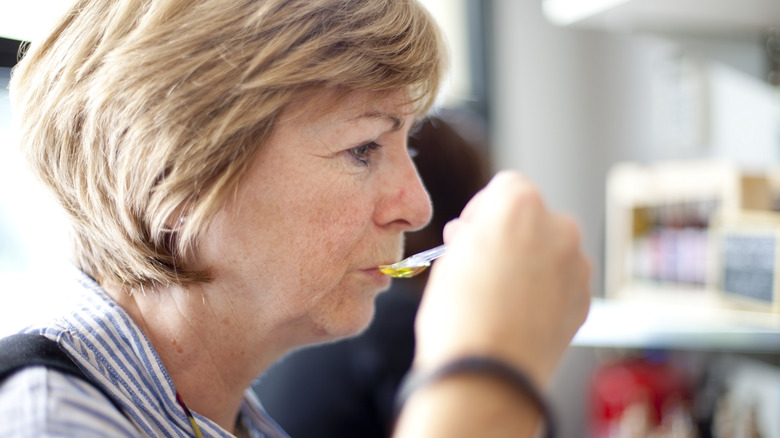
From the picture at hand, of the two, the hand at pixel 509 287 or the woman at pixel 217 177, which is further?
the woman at pixel 217 177

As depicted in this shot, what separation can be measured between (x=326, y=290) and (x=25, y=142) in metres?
0.40

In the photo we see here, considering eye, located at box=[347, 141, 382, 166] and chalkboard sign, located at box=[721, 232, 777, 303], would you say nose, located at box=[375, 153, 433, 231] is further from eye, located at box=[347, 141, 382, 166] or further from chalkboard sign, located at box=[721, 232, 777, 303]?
chalkboard sign, located at box=[721, 232, 777, 303]

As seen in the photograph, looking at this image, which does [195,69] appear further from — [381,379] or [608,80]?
[608,80]

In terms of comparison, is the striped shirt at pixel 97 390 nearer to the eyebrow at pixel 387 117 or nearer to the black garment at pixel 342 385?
Answer: the eyebrow at pixel 387 117

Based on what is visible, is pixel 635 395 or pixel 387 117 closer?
pixel 387 117

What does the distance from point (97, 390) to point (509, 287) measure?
1.27 feet

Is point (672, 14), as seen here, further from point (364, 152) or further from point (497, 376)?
point (497, 376)

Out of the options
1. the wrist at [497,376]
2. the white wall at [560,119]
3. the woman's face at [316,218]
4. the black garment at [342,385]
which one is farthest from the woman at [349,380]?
the white wall at [560,119]

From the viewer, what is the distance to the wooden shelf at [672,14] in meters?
1.32

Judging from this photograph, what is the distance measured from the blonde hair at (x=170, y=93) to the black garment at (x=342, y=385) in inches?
26.6

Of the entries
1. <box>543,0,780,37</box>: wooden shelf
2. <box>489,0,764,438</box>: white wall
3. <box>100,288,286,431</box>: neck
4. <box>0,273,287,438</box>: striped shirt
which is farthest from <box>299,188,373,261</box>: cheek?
<box>489,0,764,438</box>: white wall

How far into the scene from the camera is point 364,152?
2.47 ft

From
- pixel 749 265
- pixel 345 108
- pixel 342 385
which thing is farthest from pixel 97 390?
pixel 749 265

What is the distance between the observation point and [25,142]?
76 centimetres
